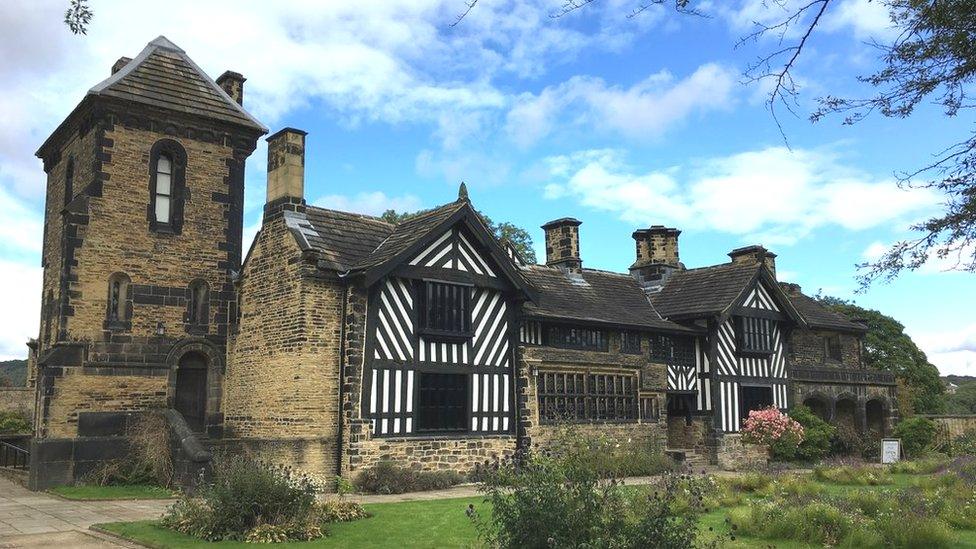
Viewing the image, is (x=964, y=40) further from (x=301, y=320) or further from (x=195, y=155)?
(x=195, y=155)

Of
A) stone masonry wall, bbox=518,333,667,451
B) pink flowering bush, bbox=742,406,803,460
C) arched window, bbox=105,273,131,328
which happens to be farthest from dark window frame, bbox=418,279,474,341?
pink flowering bush, bbox=742,406,803,460

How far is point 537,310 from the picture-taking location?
21188 millimetres

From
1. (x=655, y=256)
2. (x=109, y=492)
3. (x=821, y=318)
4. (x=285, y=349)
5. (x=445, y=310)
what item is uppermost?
(x=655, y=256)

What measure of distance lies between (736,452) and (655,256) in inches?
302

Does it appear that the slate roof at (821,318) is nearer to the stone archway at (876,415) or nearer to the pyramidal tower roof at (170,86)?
the stone archway at (876,415)

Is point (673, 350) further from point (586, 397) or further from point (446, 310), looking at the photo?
point (446, 310)

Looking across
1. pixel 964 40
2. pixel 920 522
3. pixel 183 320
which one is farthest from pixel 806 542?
pixel 183 320

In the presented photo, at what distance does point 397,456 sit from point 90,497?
5963 mm

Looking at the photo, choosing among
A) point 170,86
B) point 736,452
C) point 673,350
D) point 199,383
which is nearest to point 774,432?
point 736,452

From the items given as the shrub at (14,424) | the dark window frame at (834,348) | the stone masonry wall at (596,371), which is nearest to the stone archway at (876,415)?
the dark window frame at (834,348)

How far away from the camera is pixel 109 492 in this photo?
1551 centimetres

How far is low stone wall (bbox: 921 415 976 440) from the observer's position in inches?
1168

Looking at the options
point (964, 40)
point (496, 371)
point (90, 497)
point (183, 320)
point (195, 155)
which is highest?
point (195, 155)

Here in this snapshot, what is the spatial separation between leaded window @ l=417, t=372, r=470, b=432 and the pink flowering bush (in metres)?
9.57
